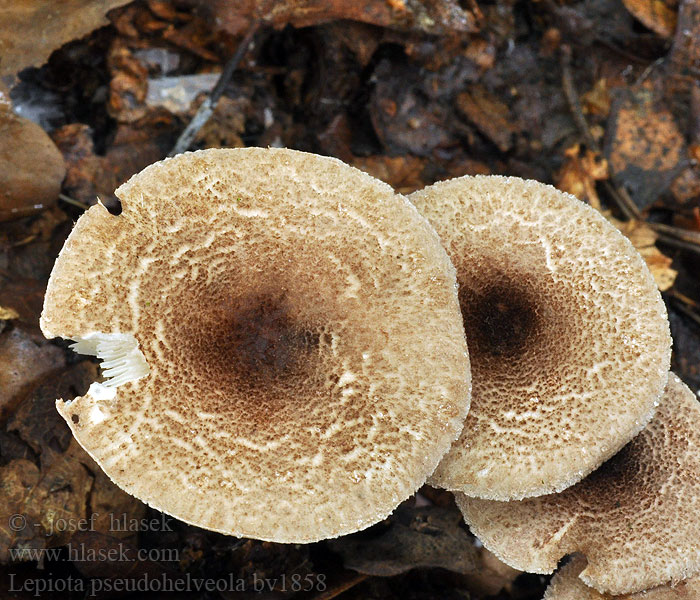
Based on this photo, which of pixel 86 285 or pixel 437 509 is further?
pixel 437 509

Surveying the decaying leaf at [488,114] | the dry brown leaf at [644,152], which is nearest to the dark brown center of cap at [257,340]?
the decaying leaf at [488,114]

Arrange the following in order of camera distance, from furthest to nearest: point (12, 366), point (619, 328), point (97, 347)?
1. point (12, 366)
2. point (619, 328)
3. point (97, 347)

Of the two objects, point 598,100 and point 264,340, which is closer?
point 264,340

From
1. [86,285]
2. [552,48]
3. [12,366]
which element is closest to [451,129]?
[552,48]

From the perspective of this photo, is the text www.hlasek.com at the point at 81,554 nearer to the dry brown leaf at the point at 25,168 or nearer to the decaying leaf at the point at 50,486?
the decaying leaf at the point at 50,486

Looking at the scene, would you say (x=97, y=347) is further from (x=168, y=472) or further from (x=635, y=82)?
(x=635, y=82)

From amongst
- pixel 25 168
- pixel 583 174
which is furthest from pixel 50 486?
pixel 583 174

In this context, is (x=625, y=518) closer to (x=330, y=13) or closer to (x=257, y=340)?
(x=257, y=340)

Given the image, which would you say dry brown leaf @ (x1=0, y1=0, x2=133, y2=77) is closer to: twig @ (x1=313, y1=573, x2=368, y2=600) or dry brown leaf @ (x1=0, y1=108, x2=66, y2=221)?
dry brown leaf @ (x1=0, y1=108, x2=66, y2=221)
